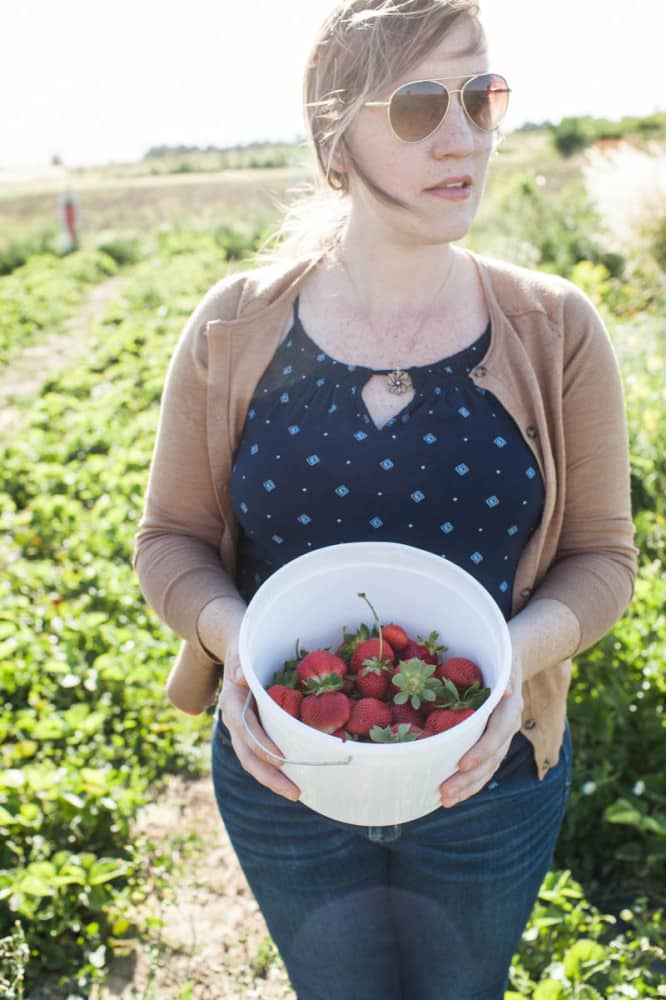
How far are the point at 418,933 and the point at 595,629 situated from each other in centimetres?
56

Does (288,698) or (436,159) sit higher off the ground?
(436,159)

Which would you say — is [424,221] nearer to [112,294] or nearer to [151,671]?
[151,671]

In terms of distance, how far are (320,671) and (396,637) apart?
5.0 inches

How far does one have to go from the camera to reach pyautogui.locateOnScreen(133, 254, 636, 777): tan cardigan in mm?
1446

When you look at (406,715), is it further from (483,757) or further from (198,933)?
(198,933)

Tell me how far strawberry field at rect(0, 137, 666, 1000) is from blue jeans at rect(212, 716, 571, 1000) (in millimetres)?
556

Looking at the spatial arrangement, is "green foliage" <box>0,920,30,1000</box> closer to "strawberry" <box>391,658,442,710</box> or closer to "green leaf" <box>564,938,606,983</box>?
"green leaf" <box>564,938,606,983</box>

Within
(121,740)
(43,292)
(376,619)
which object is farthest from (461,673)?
(43,292)

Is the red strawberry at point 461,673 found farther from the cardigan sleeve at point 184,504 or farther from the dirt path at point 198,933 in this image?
the dirt path at point 198,933

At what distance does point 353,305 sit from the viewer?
5.16 ft

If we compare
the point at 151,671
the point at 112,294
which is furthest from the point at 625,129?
the point at 151,671

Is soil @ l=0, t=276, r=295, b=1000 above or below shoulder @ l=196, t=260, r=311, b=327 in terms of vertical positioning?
below

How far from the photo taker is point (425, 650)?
1.29 metres

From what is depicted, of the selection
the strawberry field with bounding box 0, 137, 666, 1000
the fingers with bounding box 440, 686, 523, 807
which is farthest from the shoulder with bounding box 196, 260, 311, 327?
the strawberry field with bounding box 0, 137, 666, 1000
